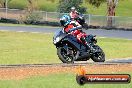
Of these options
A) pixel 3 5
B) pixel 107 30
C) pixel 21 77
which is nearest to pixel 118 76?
pixel 21 77

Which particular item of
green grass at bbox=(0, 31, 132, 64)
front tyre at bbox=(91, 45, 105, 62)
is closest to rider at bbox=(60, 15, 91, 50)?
front tyre at bbox=(91, 45, 105, 62)

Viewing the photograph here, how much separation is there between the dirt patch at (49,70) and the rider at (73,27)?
92cm

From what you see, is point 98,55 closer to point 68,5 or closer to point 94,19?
point 94,19

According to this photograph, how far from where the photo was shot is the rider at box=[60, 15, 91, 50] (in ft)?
41.5

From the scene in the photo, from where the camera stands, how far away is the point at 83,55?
43.8ft

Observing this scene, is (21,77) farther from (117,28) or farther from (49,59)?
(117,28)

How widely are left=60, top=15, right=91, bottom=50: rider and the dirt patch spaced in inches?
36.4

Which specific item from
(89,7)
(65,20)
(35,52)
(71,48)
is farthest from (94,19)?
(65,20)

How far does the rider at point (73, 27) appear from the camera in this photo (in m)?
12.6

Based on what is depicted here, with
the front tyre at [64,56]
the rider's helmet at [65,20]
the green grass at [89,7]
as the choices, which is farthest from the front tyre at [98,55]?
the green grass at [89,7]

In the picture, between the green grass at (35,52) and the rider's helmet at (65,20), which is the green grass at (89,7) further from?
the rider's helmet at (65,20)

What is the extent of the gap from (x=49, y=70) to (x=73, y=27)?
1590mm

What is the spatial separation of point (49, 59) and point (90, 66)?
22.3 feet

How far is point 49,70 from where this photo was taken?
1234 cm
